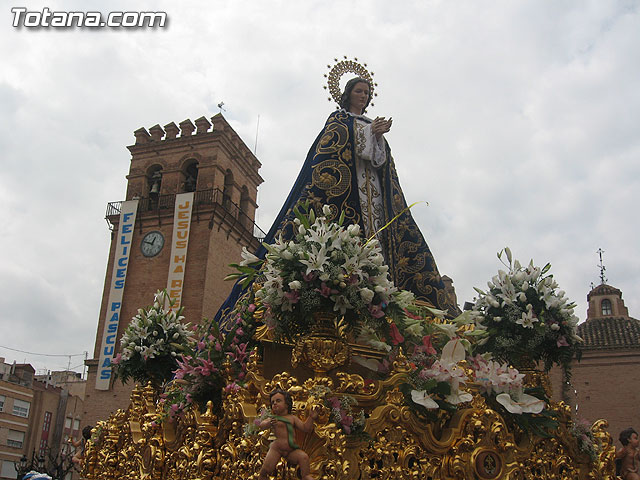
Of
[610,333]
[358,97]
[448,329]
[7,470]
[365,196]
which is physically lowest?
[7,470]

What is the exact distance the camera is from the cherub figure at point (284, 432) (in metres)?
4.40

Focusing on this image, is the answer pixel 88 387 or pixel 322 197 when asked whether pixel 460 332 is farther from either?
pixel 88 387

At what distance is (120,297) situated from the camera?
32781 mm

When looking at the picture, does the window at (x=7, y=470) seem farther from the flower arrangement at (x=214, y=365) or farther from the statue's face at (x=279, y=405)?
the statue's face at (x=279, y=405)

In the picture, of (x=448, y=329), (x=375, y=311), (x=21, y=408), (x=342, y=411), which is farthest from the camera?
(x=21, y=408)

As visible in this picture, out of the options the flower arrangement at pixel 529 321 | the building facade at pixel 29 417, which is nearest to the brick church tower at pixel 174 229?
the building facade at pixel 29 417

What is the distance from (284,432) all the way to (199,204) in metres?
29.7

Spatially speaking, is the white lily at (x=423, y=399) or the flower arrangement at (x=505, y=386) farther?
the flower arrangement at (x=505, y=386)

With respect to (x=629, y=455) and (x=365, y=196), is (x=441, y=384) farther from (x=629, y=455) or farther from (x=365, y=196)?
(x=365, y=196)

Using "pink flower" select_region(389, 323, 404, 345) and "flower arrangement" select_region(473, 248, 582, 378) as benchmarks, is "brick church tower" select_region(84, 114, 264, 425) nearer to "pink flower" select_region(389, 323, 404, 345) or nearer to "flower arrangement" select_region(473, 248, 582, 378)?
"flower arrangement" select_region(473, 248, 582, 378)

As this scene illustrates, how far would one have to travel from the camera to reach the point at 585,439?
5.89 meters

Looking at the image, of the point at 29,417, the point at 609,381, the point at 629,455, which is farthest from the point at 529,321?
the point at 29,417

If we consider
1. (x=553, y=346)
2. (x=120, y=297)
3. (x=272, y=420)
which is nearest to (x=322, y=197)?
(x=553, y=346)

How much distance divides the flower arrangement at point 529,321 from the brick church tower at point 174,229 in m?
24.7
